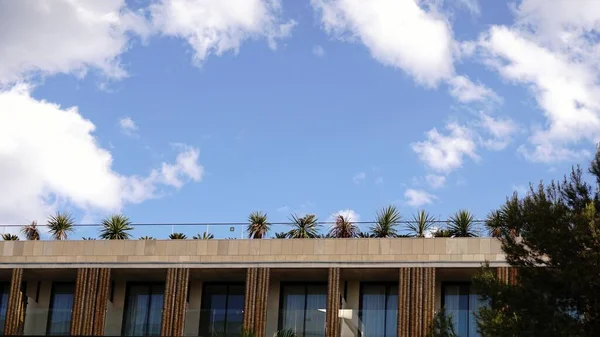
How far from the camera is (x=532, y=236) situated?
97.5 feet

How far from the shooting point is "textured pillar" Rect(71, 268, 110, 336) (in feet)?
130

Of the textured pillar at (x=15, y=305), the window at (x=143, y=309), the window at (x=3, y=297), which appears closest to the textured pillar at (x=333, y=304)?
the window at (x=143, y=309)

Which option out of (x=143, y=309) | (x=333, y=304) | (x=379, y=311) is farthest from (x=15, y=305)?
(x=379, y=311)

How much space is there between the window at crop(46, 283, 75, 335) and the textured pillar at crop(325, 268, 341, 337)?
10.1 m

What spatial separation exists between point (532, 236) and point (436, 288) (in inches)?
428

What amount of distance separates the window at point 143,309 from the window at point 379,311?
8080mm

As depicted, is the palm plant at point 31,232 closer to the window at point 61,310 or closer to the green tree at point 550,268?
the window at point 61,310

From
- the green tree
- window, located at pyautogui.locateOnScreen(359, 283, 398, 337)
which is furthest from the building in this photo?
the green tree

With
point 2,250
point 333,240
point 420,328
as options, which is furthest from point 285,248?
point 2,250

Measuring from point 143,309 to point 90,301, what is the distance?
234cm

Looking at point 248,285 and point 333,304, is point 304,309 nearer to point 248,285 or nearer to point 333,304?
point 333,304

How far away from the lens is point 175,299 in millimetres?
39906

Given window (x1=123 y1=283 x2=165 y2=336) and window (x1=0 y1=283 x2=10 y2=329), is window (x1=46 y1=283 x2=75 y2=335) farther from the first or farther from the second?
window (x1=123 y1=283 x2=165 y2=336)

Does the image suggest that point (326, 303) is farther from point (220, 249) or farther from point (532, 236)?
point (532, 236)
